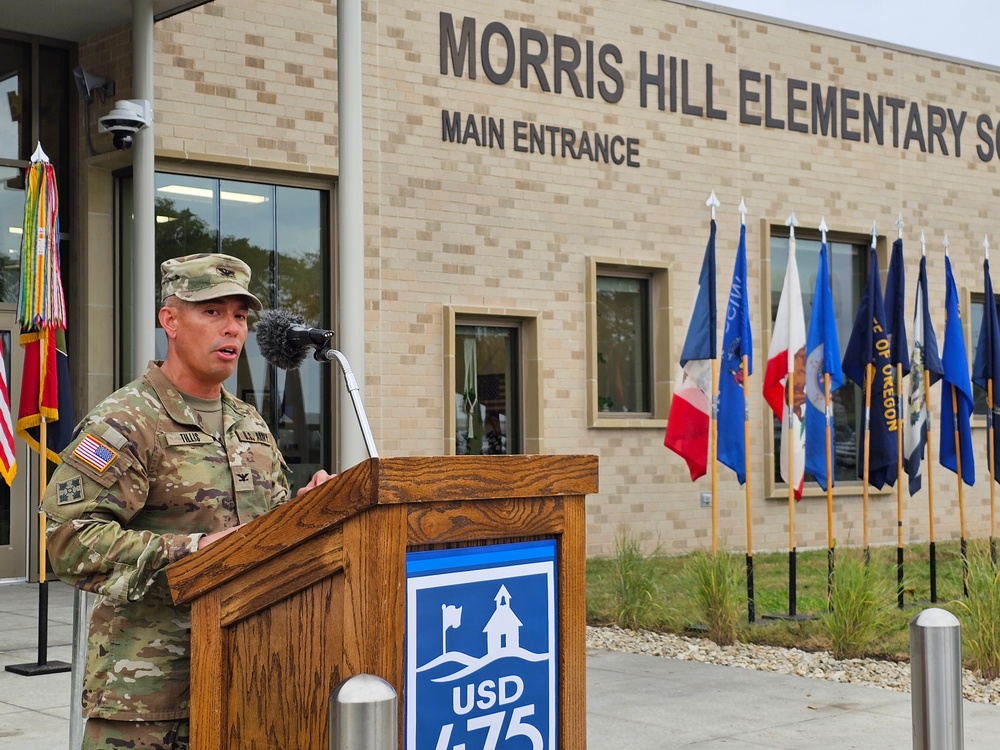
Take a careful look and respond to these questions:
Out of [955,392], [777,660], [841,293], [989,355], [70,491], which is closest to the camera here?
[70,491]

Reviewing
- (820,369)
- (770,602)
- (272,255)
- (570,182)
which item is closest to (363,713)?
(820,369)

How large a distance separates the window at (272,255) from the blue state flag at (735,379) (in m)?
4.92

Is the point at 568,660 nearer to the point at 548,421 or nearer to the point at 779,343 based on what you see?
the point at 779,343

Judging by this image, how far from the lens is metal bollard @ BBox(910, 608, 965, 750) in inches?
181

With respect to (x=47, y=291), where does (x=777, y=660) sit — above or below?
below

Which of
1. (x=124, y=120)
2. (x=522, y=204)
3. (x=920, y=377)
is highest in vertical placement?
(x=522, y=204)

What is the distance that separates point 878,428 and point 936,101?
32.4 ft

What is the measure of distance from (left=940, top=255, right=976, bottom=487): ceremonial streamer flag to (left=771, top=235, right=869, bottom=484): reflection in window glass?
17.8 ft

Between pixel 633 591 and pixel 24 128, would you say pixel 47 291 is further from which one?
pixel 24 128

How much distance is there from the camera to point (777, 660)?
932cm

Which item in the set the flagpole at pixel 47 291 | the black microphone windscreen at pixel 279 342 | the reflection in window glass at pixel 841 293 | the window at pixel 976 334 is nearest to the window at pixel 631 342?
the reflection in window glass at pixel 841 293

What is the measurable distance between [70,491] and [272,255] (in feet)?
37.0

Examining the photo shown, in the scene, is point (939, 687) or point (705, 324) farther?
point (705, 324)

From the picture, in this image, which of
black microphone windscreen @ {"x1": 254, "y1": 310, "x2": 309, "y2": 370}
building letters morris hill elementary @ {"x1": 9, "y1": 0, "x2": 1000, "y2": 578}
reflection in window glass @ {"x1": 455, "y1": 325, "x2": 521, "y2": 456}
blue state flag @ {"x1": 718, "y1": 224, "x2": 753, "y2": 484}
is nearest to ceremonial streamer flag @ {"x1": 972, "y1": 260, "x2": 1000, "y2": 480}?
building letters morris hill elementary @ {"x1": 9, "y1": 0, "x2": 1000, "y2": 578}
